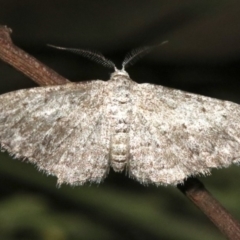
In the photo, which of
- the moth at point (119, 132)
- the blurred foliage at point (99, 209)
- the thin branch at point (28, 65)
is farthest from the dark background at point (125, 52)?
the thin branch at point (28, 65)

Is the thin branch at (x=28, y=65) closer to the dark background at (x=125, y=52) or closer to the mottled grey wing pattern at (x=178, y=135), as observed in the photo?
the mottled grey wing pattern at (x=178, y=135)

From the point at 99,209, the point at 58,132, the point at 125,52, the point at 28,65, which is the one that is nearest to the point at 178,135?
the point at 58,132

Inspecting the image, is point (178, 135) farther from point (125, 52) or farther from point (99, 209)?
point (125, 52)

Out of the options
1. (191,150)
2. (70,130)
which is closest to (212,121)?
(191,150)

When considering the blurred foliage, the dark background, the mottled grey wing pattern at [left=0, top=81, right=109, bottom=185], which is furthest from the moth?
the dark background

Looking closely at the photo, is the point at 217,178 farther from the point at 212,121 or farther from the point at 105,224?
the point at 212,121

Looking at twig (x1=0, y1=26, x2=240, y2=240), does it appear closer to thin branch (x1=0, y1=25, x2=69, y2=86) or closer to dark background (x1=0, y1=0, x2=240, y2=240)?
thin branch (x1=0, y1=25, x2=69, y2=86)

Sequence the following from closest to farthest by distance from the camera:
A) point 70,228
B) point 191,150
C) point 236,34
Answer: point 191,150, point 70,228, point 236,34
